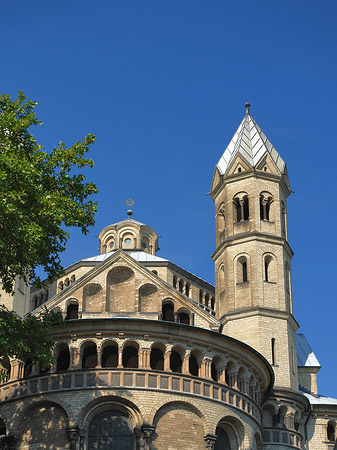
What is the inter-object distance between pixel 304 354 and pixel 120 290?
13.5m

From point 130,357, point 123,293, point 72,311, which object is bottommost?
point 130,357

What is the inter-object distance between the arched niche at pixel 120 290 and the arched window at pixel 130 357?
7480mm

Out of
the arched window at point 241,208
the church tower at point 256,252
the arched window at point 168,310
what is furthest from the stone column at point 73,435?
the arched window at point 241,208

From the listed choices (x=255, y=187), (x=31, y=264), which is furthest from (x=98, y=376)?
(x=255, y=187)

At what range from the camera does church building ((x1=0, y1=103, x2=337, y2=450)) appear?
34688 millimetres

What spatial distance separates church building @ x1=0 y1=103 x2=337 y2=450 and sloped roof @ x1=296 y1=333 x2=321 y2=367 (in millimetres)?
70

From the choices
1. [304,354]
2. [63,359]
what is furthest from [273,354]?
[63,359]

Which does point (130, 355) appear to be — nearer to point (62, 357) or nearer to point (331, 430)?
point (62, 357)

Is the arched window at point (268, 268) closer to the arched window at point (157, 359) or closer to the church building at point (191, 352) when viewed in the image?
the church building at point (191, 352)

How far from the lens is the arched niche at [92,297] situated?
44.4 meters

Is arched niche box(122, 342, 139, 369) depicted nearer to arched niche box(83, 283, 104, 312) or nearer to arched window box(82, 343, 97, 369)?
arched window box(82, 343, 97, 369)

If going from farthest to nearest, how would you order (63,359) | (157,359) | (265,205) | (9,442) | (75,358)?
(265,205)
(63,359)
(157,359)
(75,358)
(9,442)

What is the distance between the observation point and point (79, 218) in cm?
3081

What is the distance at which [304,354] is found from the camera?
51438 mm
